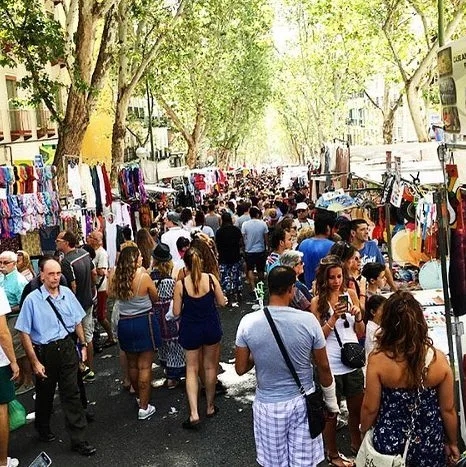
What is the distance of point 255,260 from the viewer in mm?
11875

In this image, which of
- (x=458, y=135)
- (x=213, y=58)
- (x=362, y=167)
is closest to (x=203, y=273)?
(x=458, y=135)

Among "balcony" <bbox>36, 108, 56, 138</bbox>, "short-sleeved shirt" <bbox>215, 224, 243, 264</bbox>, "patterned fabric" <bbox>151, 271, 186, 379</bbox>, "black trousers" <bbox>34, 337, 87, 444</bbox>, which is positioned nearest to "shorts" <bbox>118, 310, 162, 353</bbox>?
"patterned fabric" <bbox>151, 271, 186, 379</bbox>

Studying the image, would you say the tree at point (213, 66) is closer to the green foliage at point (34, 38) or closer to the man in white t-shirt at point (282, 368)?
the green foliage at point (34, 38)

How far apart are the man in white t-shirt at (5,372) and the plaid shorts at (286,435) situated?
7.08 ft

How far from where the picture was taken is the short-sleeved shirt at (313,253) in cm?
711

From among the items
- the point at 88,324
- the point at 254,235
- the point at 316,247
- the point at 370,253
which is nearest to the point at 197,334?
the point at 316,247

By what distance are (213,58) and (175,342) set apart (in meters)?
23.4

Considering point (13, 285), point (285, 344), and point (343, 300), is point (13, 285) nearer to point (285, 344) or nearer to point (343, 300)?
point (343, 300)

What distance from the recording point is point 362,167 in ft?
42.2

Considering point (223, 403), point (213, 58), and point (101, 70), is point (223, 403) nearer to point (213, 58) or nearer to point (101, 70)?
point (101, 70)

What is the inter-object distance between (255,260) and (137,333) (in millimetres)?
5826

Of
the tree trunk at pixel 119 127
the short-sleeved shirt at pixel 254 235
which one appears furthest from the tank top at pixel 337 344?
the tree trunk at pixel 119 127

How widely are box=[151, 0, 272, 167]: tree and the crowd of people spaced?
1317cm

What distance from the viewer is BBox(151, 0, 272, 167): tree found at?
2392cm
